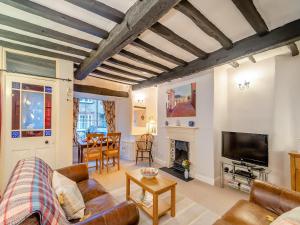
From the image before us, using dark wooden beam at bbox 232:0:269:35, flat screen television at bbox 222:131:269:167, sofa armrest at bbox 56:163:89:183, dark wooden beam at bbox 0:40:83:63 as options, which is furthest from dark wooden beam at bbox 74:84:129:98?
dark wooden beam at bbox 232:0:269:35

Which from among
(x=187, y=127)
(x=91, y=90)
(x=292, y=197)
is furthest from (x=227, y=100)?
(x=91, y=90)

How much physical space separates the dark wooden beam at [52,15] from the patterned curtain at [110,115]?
3576mm

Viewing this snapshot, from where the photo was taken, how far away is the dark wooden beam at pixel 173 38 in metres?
2.06

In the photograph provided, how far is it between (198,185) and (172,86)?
103 inches

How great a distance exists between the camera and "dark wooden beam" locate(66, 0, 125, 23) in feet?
5.34

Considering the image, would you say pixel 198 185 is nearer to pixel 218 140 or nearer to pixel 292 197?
pixel 218 140

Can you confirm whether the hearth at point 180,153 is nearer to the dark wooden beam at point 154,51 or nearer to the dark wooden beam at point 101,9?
the dark wooden beam at point 154,51

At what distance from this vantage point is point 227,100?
3705 millimetres

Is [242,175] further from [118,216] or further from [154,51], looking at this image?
[154,51]

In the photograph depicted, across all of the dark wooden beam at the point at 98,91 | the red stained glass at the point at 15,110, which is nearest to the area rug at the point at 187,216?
the red stained glass at the point at 15,110

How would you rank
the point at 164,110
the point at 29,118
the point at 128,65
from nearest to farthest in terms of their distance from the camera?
the point at 29,118
the point at 128,65
the point at 164,110

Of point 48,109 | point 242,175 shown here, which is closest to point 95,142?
point 48,109

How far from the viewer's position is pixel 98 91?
4.77 m

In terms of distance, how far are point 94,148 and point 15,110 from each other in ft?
6.19
